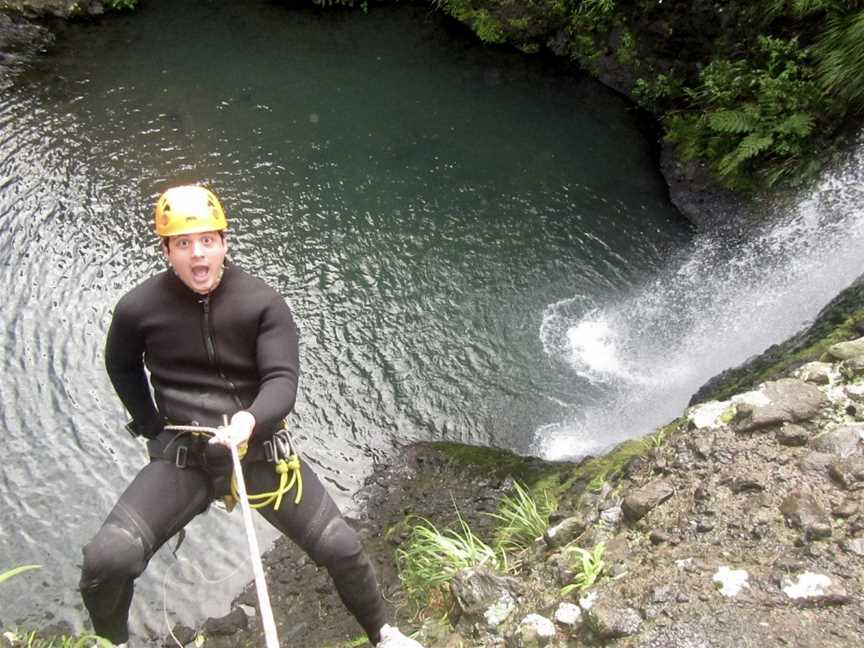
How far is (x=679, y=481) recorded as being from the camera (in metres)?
4.36

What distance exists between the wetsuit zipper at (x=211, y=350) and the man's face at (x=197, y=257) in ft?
0.30

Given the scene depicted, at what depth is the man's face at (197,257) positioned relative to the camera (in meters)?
3.44

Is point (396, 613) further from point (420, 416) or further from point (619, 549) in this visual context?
point (420, 416)

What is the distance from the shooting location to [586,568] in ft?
13.0

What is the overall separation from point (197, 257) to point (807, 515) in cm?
326

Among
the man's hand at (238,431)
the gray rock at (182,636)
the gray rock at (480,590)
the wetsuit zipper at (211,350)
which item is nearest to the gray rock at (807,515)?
the gray rock at (480,590)

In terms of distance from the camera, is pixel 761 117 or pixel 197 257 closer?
pixel 197 257

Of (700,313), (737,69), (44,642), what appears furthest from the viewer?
(737,69)

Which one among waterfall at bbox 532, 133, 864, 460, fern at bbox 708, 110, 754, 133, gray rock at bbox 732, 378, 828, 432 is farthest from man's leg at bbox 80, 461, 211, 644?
fern at bbox 708, 110, 754, 133

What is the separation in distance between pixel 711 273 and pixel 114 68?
11.7 metres

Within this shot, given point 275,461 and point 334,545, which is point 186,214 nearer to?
point 275,461

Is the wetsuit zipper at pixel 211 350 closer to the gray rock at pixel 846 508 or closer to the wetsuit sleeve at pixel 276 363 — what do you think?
the wetsuit sleeve at pixel 276 363

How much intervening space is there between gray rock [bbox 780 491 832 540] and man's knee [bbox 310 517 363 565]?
7.44ft

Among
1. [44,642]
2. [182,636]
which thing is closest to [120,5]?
[182,636]
